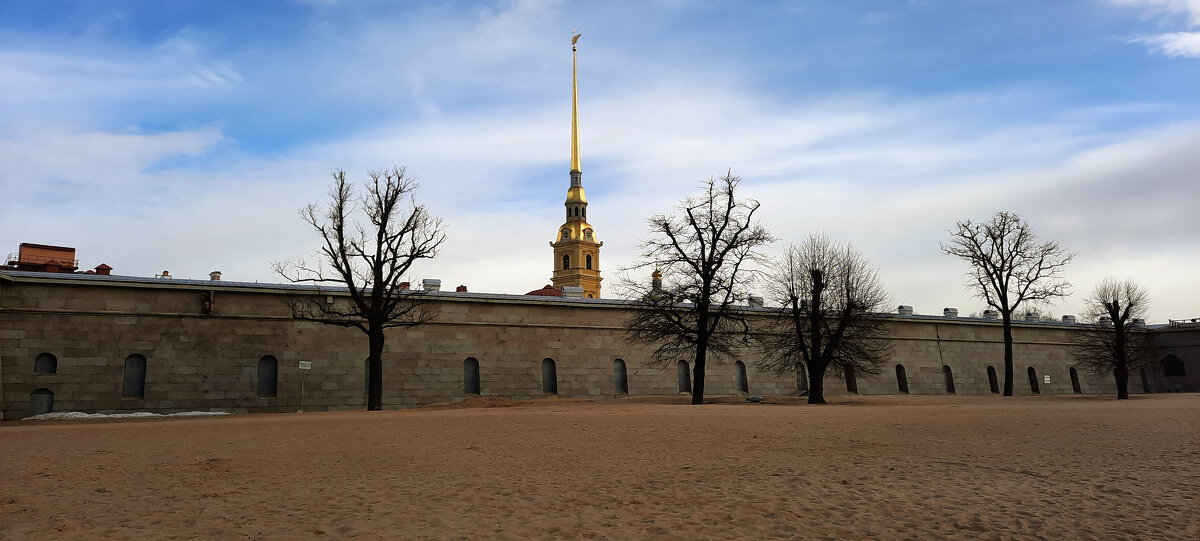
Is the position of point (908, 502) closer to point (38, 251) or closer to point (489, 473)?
point (489, 473)

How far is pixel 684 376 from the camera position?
128ft

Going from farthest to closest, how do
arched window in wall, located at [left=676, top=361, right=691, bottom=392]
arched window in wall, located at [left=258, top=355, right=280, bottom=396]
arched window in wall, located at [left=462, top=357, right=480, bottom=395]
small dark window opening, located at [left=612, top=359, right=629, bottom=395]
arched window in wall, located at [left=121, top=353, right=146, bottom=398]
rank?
1. arched window in wall, located at [left=676, top=361, right=691, bottom=392]
2. small dark window opening, located at [left=612, top=359, right=629, bottom=395]
3. arched window in wall, located at [left=462, top=357, right=480, bottom=395]
4. arched window in wall, located at [left=258, top=355, right=280, bottom=396]
5. arched window in wall, located at [left=121, top=353, right=146, bottom=398]

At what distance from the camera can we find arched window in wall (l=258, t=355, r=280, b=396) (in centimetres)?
3014

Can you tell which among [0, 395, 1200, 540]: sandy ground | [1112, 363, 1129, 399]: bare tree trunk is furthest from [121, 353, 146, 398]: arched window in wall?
[1112, 363, 1129, 399]: bare tree trunk

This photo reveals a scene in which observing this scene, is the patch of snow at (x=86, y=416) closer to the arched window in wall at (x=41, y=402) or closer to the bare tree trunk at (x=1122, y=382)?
the arched window in wall at (x=41, y=402)

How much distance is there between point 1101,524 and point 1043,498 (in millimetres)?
1120

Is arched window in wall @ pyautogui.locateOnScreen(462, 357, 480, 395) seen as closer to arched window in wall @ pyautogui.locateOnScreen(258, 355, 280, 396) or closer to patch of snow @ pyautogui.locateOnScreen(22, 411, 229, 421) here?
arched window in wall @ pyautogui.locateOnScreen(258, 355, 280, 396)

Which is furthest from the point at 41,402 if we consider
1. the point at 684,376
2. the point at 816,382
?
the point at 816,382

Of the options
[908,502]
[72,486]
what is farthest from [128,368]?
[908,502]

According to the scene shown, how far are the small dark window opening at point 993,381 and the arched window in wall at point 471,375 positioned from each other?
34433mm

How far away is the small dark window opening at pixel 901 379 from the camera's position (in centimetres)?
4509

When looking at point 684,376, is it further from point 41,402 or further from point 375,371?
point 41,402

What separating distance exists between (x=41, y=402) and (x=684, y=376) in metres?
26.8

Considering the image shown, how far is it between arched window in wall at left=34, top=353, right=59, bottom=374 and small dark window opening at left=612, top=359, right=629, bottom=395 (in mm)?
22277
